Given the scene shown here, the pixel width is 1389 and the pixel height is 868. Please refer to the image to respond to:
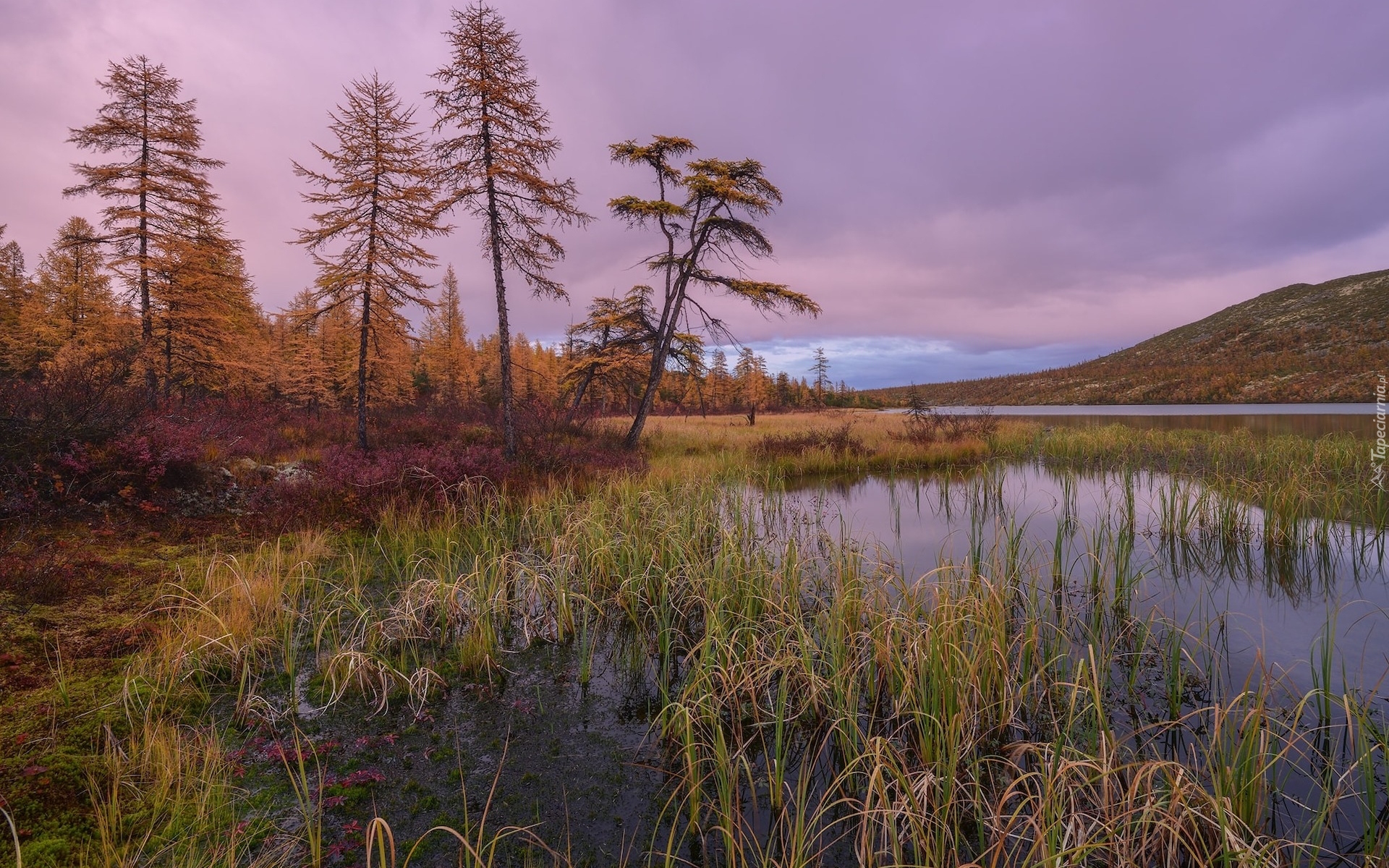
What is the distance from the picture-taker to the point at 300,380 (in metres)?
26.8

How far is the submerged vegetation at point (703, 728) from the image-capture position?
2.60 metres

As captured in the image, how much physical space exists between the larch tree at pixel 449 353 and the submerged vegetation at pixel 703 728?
31.8 m

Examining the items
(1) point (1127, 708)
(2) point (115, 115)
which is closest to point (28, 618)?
(1) point (1127, 708)

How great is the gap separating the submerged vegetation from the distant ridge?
1446 inches

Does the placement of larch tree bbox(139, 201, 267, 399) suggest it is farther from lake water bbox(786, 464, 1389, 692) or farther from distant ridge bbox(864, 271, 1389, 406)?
distant ridge bbox(864, 271, 1389, 406)

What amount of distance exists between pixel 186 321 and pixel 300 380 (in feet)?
24.0

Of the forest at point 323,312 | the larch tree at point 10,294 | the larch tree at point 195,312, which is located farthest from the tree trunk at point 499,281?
the larch tree at point 10,294

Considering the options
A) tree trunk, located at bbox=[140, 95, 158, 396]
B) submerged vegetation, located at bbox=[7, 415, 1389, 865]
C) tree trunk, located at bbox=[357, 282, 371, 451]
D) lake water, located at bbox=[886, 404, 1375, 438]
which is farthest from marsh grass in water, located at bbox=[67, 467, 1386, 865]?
lake water, located at bbox=[886, 404, 1375, 438]

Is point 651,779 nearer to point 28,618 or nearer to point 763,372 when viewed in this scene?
point 28,618

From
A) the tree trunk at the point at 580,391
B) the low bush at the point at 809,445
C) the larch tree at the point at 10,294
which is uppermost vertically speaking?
the larch tree at the point at 10,294

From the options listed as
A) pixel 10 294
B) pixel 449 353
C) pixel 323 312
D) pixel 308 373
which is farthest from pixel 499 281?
pixel 10 294

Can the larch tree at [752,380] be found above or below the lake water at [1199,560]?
above

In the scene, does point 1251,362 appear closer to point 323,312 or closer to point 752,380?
point 752,380

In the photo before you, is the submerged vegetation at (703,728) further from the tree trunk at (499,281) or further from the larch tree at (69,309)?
the larch tree at (69,309)
